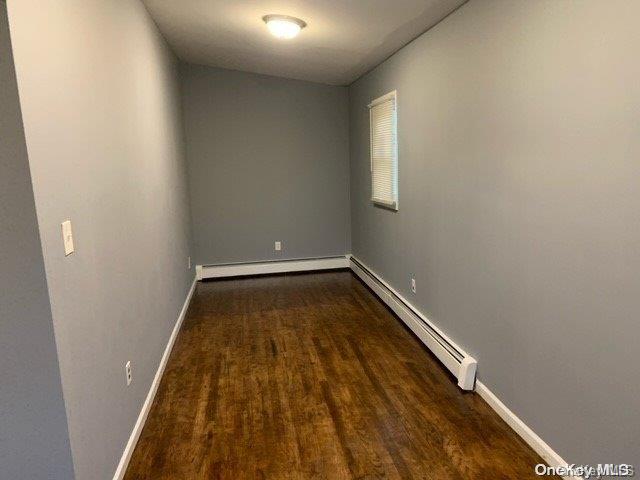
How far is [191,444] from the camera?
7.04 ft

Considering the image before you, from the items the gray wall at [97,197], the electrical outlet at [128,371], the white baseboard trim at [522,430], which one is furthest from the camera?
the electrical outlet at [128,371]

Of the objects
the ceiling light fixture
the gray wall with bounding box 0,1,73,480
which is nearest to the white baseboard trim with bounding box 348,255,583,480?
the gray wall with bounding box 0,1,73,480

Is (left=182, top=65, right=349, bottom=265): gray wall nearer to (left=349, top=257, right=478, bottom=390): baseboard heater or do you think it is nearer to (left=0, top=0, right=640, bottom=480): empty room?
(left=0, top=0, right=640, bottom=480): empty room

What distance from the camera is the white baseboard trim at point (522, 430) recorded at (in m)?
1.92

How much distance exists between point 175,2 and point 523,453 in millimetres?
3367

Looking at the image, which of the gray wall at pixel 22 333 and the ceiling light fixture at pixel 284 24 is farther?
the ceiling light fixture at pixel 284 24

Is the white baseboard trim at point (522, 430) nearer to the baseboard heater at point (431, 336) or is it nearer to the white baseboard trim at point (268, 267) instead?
the baseboard heater at point (431, 336)

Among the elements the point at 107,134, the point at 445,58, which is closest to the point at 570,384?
the point at 445,58

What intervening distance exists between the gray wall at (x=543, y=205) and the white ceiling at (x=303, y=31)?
0.25 m

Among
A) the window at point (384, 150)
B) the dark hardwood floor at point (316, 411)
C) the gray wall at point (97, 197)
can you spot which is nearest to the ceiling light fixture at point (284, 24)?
the gray wall at point (97, 197)

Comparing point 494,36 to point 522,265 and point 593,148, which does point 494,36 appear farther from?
point 522,265

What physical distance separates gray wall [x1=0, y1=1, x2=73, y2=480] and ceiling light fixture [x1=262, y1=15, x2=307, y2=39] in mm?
2122

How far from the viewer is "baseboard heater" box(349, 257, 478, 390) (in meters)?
2.58

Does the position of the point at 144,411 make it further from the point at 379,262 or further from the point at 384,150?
the point at 384,150
